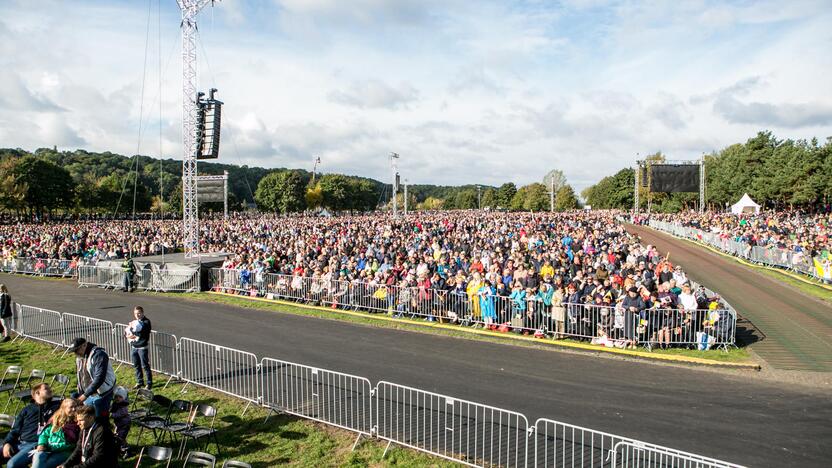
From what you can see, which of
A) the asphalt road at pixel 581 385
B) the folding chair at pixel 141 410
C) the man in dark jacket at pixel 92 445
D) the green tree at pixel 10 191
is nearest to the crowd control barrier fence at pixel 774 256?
the asphalt road at pixel 581 385

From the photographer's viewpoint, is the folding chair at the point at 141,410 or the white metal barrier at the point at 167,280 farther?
the white metal barrier at the point at 167,280

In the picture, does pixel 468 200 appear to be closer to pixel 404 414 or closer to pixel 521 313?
pixel 521 313

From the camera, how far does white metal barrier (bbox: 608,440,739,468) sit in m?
5.68

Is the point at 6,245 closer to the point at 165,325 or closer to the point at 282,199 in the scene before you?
the point at 165,325

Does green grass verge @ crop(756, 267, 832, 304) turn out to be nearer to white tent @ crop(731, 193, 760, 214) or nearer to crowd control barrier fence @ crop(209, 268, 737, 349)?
crowd control barrier fence @ crop(209, 268, 737, 349)

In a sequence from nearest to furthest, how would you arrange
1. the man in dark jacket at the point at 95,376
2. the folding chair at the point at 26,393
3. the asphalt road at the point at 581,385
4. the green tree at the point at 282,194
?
1. the man in dark jacket at the point at 95,376
2. the asphalt road at the point at 581,385
3. the folding chair at the point at 26,393
4. the green tree at the point at 282,194

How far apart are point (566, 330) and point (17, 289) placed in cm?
2493

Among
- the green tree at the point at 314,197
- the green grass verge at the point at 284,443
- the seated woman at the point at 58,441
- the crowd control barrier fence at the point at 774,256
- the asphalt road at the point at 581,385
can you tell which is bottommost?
the green grass verge at the point at 284,443

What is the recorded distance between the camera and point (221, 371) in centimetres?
1055

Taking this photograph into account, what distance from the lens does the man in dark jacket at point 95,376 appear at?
24.1 ft

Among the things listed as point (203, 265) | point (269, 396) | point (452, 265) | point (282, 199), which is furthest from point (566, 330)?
point (282, 199)

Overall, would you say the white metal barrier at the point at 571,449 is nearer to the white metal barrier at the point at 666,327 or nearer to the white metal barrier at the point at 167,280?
the white metal barrier at the point at 666,327

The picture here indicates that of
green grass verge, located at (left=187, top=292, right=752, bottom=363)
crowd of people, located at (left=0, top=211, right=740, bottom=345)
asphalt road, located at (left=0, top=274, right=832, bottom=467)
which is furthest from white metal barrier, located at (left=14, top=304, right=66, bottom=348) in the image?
crowd of people, located at (left=0, top=211, right=740, bottom=345)

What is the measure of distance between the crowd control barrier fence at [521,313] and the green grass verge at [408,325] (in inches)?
15.9
